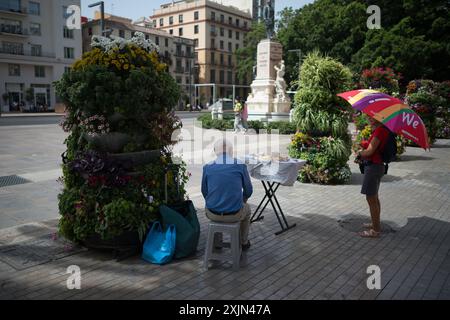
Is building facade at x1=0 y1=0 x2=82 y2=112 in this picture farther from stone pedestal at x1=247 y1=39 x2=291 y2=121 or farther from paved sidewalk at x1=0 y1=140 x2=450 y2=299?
paved sidewalk at x1=0 y1=140 x2=450 y2=299

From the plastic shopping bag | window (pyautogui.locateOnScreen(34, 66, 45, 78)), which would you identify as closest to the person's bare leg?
the plastic shopping bag

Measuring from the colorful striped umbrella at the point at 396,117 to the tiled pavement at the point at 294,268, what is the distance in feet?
5.03

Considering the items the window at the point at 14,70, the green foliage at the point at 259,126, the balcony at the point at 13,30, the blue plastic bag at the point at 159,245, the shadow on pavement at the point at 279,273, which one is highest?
the balcony at the point at 13,30

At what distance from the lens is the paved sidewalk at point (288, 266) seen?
3887 millimetres

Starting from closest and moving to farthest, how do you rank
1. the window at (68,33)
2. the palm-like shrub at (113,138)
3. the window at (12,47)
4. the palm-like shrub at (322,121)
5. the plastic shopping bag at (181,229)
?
the palm-like shrub at (113,138) → the plastic shopping bag at (181,229) → the palm-like shrub at (322,121) → the window at (12,47) → the window at (68,33)

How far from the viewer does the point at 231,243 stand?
4.37m

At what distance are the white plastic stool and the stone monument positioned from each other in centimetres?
1893

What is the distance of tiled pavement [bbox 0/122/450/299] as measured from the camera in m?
3.88

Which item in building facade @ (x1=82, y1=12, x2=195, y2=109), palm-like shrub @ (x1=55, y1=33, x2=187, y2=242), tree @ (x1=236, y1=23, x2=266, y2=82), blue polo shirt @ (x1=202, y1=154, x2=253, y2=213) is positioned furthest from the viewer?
building facade @ (x1=82, y1=12, x2=195, y2=109)

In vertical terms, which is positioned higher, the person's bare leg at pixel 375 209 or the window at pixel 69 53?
the window at pixel 69 53

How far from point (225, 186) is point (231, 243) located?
26.4 inches

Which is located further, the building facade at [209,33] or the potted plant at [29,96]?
the building facade at [209,33]

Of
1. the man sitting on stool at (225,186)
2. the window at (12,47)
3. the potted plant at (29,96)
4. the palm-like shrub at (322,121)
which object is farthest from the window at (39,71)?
the man sitting on stool at (225,186)

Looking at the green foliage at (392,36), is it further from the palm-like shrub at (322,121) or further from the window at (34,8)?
the window at (34,8)
